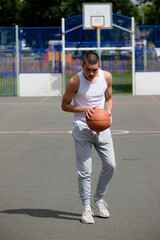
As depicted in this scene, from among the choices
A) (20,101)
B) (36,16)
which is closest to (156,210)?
(20,101)

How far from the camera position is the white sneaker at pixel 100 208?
5930 mm

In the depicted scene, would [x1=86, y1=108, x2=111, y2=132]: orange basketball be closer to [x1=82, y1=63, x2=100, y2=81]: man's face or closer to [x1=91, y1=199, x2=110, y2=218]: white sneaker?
[x1=82, y1=63, x2=100, y2=81]: man's face

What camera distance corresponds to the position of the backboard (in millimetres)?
26703

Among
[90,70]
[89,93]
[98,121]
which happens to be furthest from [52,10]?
[98,121]

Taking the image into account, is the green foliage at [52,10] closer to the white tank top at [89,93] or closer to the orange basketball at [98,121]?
the white tank top at [89,93]

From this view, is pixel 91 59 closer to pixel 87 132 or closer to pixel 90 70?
pixel 90 70

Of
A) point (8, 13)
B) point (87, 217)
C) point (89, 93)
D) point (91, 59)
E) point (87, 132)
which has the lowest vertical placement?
point (87, 217)

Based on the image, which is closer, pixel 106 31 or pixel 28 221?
pixel 28 221

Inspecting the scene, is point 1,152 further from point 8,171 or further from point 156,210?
point 156,210

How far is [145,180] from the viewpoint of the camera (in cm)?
784

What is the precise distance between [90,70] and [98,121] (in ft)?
1.76

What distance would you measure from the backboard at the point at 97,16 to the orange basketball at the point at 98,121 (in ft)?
69.5

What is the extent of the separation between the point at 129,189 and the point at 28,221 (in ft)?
6.22

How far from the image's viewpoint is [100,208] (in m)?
5.98
